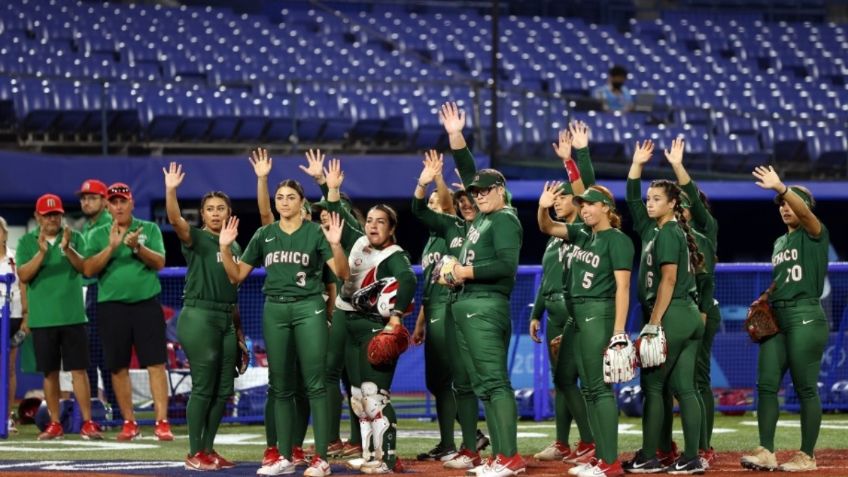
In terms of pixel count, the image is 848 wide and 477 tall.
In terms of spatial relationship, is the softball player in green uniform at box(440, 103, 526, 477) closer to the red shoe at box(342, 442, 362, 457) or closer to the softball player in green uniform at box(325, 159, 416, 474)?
the softball player in green uniform at box(325, 159, 416, 474)

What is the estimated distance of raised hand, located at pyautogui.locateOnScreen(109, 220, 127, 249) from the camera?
10926 mm

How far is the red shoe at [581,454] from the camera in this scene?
9.16 metres

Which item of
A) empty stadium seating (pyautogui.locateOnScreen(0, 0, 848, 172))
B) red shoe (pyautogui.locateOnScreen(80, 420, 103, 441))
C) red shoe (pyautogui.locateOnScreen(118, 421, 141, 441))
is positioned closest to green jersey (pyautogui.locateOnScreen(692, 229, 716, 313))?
red shoe (pyautogui.locateOnScreen(118, 421, 141, 441))

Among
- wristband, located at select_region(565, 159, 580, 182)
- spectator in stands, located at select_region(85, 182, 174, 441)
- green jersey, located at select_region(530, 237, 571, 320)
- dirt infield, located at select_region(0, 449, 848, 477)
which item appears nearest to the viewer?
dirt infield, located at select_region(0, 449, 848, 477)

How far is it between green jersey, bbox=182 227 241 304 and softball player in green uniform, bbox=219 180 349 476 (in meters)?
0.48

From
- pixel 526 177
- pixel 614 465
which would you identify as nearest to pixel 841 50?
pixel 526 177

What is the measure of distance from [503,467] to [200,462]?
1.98m

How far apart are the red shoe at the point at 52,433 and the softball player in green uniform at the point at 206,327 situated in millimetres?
2834

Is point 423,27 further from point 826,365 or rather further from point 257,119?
point 826,365

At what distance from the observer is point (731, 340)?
13.9m

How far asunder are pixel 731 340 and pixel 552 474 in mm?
5921

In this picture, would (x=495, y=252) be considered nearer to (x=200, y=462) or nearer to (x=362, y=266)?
(x=362, y=266)

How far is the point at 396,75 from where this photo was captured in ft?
72.5

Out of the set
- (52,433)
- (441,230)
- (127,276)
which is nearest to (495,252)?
(441,230)
